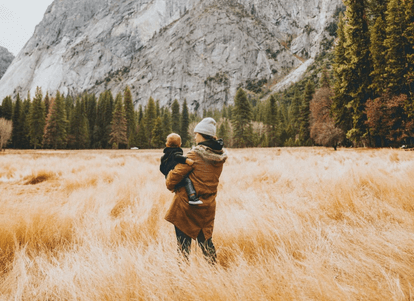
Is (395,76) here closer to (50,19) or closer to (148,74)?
(148,74)

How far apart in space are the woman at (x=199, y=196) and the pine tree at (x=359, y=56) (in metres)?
22.6

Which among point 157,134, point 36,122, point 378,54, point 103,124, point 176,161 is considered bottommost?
point 176,161

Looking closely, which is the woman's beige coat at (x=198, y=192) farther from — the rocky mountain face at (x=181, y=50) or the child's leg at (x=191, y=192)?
the rocky mountain face at (x=181, y=50)

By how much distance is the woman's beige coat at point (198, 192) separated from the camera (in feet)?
6.95

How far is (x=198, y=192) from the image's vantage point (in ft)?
7.13

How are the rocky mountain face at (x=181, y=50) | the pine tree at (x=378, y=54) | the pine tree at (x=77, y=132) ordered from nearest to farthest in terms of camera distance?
the pine tree at (x=378, y=54) < the pine tree at (x=77, y=132) < the rocky mountain face at (x=181, y=50)

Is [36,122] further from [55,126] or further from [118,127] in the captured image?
[118,127]

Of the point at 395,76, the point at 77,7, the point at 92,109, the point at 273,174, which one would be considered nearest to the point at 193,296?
the point at 273,174

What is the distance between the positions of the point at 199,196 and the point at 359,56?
80.8 feet

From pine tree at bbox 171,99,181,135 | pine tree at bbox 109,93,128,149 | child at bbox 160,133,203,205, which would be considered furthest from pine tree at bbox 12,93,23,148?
child at bbox 160,133,203,205

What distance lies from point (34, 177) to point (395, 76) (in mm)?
24671

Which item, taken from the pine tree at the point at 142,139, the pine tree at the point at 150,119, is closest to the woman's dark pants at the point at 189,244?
the pine tree at the point at 142,139

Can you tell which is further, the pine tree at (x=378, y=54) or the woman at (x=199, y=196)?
the pine tree at (x=378, y=54)

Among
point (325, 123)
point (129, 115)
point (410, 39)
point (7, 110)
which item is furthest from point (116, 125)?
point (410, 39)
